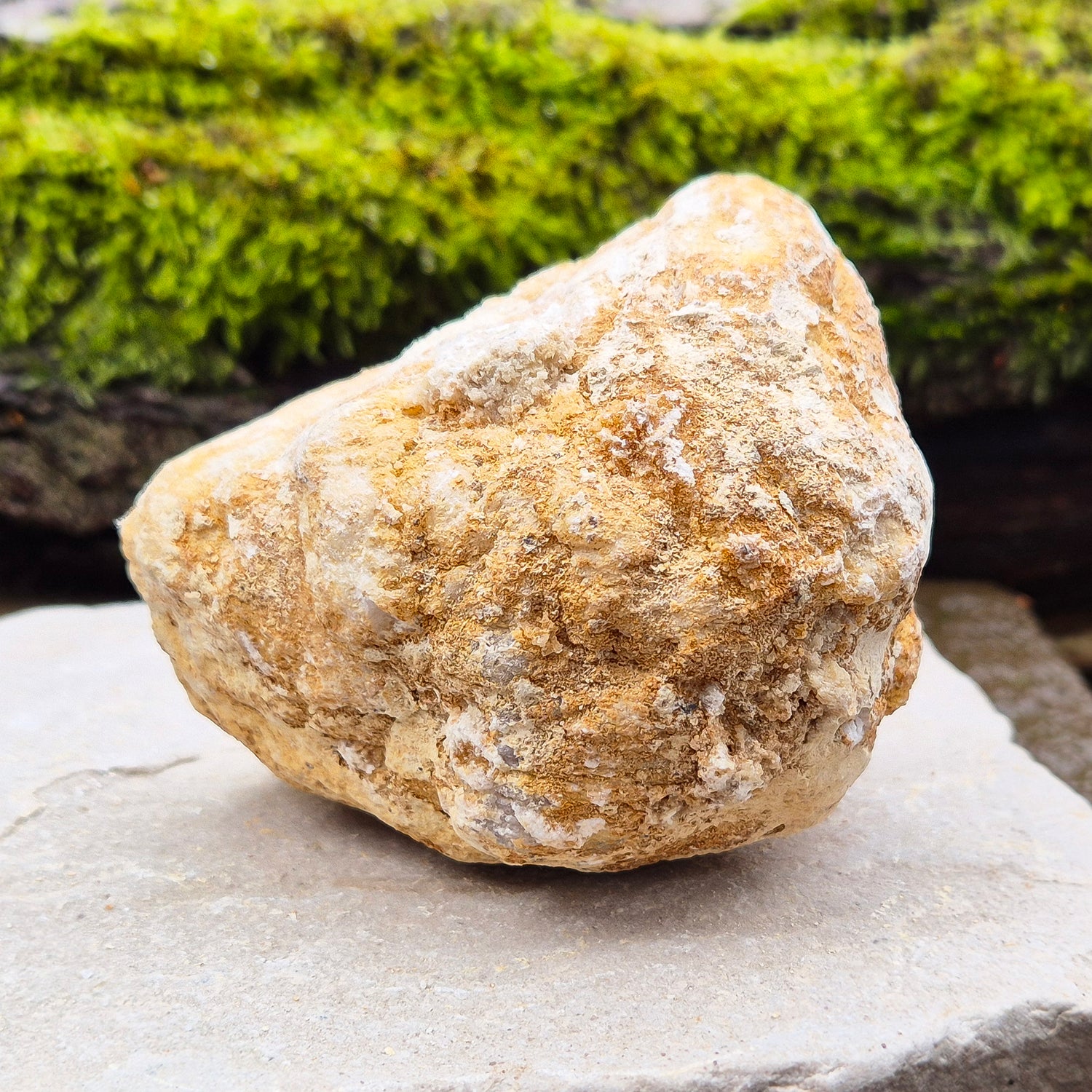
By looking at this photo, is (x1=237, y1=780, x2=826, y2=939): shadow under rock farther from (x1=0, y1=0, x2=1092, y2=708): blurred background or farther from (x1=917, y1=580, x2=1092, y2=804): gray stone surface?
(x1=0, y1=0, x2=1092, y2=708): blurred background

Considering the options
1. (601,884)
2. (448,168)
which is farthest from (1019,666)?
(448,168)

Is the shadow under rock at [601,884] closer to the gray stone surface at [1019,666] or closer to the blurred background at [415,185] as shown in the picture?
the gray stone surface at [1019,666]

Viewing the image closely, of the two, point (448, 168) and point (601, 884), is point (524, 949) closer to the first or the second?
point (601, 884)

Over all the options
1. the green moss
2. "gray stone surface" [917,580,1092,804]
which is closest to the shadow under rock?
"gray stone surface" [917,580,1092,804]

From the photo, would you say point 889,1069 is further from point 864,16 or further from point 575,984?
point 864,16

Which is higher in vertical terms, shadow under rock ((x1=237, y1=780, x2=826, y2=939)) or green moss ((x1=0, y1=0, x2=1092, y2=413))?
green moss ((x1=0, y1=0, x2=1092, y2=413))

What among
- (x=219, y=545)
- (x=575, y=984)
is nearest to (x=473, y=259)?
(x=219, y=545)
